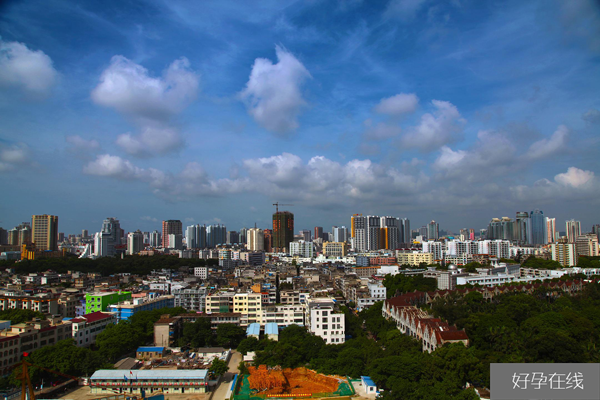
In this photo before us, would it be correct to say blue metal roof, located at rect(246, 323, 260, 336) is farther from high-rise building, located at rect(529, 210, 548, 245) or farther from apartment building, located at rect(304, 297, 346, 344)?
high-rise building, located at rect(529, 210, 548, 245)

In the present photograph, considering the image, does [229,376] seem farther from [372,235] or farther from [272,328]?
[372,235]

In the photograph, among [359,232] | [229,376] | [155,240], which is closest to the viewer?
[229,376]

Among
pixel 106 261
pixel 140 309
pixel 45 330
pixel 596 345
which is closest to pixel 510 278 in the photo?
pixel 596 345

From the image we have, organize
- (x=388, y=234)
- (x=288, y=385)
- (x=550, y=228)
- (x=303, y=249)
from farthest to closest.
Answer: (x=388, y=234)
(x=550, y=228)
(x=303, y=249)
(x=288, y=385)

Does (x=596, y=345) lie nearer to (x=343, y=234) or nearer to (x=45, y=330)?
(x=45, y=330)

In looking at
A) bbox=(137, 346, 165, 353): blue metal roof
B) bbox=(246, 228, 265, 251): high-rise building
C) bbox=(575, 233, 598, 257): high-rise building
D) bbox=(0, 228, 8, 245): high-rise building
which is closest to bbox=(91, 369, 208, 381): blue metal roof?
bbox=(137, 346, 165, 353): blue metal roof

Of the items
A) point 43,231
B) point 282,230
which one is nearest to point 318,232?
point 282,230

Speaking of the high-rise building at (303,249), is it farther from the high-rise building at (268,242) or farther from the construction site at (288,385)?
the construction site at (288,385)
